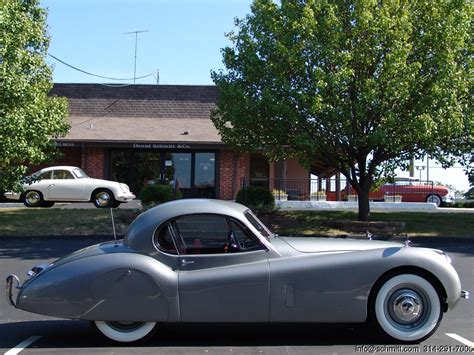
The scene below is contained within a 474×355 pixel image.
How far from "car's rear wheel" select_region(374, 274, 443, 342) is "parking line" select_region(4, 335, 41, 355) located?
3390 mm

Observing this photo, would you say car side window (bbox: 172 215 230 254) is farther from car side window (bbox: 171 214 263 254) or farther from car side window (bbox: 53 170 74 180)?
car side window (bbox: 53 170 74 180)

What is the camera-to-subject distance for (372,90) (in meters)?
12.8

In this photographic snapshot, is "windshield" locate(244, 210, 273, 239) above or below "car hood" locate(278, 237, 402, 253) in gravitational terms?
above

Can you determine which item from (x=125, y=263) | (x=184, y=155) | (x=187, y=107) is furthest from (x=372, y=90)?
(x=187, y=107)

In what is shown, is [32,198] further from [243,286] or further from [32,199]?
[243,286]

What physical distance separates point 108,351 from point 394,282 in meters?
2.79

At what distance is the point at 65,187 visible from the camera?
2038 cm

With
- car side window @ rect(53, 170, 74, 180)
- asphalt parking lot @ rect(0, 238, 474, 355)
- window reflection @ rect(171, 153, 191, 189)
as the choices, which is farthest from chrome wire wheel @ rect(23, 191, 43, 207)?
Result: asphalt parking lot @ rect(0, 238, 474, 355)

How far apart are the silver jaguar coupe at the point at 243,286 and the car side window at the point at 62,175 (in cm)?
1549

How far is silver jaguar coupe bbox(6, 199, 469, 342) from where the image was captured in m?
5.31

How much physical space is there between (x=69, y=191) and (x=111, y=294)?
52.2 ft

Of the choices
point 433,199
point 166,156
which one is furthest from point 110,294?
point 433,199

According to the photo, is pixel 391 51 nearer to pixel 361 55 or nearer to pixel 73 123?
pixel 361 55

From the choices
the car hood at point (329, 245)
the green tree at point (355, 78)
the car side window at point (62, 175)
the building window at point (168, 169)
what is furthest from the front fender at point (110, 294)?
the building window at point (168, 169)
